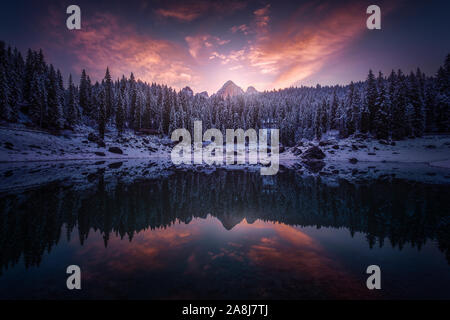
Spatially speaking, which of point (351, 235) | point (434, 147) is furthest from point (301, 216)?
point (434, 147)

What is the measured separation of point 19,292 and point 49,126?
222 ft

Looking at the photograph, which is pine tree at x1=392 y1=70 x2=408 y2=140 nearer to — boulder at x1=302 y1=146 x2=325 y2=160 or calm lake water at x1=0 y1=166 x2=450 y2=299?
boulder at x1=302 y1=146 x2=325 y2=160

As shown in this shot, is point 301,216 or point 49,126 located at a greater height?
point 49,126

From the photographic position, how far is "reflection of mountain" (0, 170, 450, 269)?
7.51 meters

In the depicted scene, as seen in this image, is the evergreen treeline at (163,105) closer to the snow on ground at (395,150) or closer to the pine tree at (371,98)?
the pine tree at (371,98)

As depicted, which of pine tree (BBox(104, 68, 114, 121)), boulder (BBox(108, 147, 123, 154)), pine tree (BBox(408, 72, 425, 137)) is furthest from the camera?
pine tree (BBox(104, 68, 114, 121))

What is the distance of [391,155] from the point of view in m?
50.7

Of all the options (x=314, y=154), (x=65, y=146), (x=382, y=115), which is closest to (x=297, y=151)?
(x=314, y=154)

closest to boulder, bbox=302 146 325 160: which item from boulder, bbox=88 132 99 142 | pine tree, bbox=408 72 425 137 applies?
pine tree, bbox=408 72 425 137

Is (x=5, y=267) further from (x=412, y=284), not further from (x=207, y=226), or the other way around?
(x=412, y=284)

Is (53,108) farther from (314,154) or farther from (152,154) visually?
(314,154)

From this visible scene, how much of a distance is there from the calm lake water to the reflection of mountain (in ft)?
0.21

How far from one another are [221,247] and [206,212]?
13.8ft
